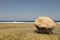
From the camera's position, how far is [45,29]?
21.4m

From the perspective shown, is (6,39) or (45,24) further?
(45,24)

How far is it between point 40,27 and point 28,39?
200 inches

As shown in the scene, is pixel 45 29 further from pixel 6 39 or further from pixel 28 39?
pixel 6 39

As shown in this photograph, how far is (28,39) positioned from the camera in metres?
16.7

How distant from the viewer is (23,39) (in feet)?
54.3

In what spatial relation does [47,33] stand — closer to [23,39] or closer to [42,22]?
[42,22]

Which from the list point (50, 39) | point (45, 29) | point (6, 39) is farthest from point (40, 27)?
point (6, 39)

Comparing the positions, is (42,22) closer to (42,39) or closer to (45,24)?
(45,24)

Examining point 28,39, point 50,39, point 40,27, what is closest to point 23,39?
point 28,39

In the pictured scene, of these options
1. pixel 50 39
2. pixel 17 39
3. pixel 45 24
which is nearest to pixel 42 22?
pixel 45 24

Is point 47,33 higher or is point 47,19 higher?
point 47,19

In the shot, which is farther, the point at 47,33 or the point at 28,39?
the point at 47,33

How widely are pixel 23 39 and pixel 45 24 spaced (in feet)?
18.5

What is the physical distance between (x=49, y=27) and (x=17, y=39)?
625cm
